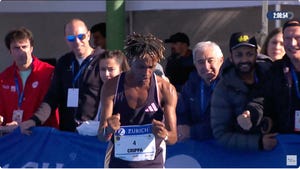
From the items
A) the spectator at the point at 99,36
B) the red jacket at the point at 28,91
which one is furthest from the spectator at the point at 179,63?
the red jacket at the point at 28,91

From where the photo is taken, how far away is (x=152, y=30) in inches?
374

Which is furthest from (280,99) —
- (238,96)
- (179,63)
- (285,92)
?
(179,63)

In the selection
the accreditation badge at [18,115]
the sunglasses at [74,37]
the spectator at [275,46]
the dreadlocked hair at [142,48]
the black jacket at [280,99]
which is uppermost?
the sunglasses at [74,37]

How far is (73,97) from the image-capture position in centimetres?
522

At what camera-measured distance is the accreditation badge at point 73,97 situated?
521 cm

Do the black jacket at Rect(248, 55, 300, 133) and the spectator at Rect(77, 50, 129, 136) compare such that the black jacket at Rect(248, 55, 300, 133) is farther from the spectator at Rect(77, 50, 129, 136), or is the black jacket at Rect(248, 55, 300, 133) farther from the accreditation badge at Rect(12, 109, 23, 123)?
the accreditation badge at Rect(12, 109, 23, 123)

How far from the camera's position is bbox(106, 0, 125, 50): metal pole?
8.26m

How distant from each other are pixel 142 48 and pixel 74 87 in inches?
56.0

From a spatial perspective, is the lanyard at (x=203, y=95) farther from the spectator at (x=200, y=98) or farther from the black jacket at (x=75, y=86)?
the black jacket at (x=75, y=86)

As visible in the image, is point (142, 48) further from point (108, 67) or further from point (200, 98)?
point (108, 67)

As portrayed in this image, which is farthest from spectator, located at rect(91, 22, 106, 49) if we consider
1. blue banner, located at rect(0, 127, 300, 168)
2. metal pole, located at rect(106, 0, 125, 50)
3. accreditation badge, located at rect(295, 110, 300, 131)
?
accreditation badge, located at rect(295, 110, 300, 131)

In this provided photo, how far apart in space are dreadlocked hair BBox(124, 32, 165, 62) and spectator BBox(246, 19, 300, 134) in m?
0.73

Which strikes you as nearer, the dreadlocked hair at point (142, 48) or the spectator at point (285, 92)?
the dreadlocked hair at point (142, 48)

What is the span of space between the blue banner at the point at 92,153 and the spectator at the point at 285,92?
108 mm
